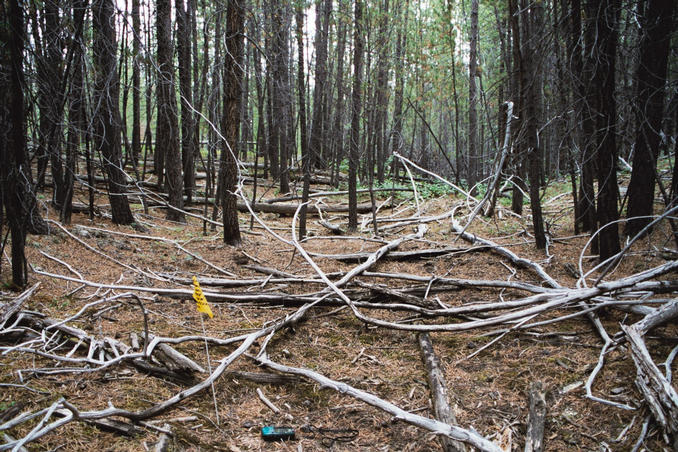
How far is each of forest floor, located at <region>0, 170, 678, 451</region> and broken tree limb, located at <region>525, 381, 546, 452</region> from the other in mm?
63

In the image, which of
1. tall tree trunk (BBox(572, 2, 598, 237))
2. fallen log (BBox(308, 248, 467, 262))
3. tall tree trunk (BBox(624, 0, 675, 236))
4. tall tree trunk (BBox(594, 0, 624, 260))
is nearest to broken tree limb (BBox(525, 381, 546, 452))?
tall tree trunk (BBox(594, 0, 624, 260))

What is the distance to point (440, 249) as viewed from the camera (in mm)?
6984

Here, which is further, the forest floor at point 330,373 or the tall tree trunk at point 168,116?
the tall tree trunk at point 168,116

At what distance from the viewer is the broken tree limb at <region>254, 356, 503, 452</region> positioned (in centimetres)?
245

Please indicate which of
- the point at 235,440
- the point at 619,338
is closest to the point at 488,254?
the point at 619,338

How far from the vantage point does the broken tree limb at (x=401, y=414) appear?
245 centimetres

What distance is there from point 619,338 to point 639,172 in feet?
10.1

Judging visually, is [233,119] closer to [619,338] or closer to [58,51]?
[58,51]

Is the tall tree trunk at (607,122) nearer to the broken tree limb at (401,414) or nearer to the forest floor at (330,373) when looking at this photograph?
the forest floor at (330,373)

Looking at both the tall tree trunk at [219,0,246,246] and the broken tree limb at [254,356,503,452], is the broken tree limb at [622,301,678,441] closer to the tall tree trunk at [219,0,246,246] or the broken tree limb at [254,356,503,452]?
the broken tree limb at [254,356,503,452]

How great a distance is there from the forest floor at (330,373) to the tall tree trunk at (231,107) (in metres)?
→ 1.69

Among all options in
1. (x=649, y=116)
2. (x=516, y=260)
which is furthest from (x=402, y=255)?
(x=649, y=116)

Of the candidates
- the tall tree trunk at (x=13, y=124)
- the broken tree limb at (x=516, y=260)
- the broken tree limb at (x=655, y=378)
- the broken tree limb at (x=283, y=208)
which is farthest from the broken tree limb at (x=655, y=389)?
the broken tree limb at (x=283, y=208)

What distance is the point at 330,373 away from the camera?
11.9ft
